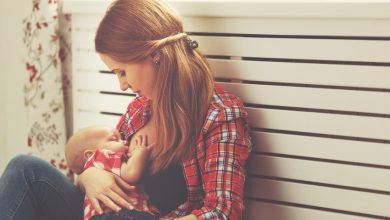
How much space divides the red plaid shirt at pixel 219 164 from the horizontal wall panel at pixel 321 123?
0.08m

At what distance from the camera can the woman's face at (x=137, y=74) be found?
1.15m

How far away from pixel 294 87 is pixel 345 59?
0.14 metres

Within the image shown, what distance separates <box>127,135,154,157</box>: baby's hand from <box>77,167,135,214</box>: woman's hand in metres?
0.07

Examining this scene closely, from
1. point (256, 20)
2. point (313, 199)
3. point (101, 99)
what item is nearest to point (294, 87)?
point (256, 20)

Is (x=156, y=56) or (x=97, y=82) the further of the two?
(x=97, y=82)

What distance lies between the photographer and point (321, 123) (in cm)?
123

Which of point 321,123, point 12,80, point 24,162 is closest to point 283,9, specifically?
point 321,123

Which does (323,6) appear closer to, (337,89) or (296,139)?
(337,89)

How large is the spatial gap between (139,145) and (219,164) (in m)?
0.22

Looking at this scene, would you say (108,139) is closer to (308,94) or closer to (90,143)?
(90,143)

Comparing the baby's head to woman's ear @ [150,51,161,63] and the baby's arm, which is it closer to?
the baby's arm

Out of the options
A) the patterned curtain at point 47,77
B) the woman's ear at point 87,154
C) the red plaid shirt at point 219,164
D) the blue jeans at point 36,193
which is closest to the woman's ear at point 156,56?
the red plaid shirt at point 219,164

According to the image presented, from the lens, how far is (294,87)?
1236 mm

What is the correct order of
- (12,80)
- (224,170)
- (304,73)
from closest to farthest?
(224,170)
(304,73)
(12,80)
